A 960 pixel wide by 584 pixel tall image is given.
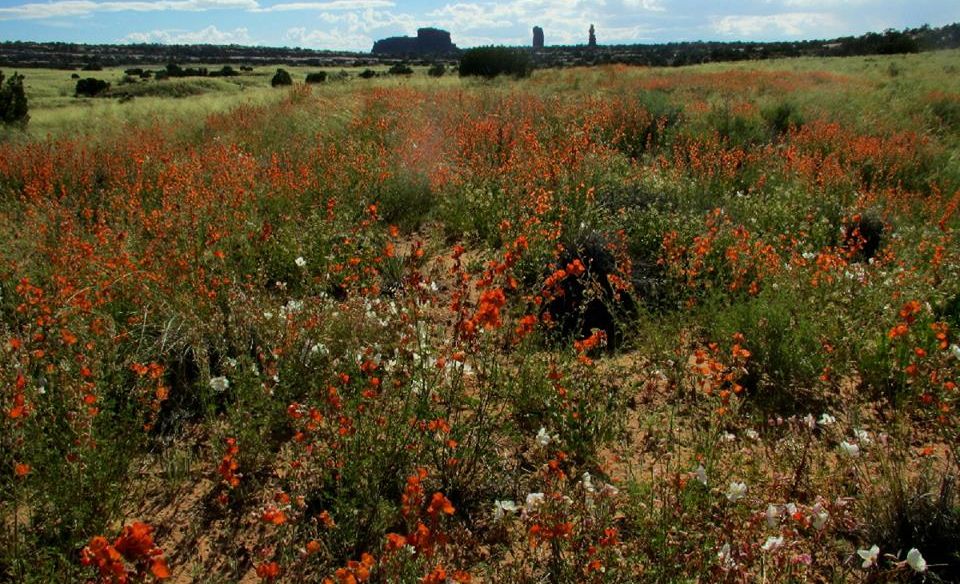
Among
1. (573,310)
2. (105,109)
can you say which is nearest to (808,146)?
(573,310)

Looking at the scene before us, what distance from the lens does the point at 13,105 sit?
1514 cm

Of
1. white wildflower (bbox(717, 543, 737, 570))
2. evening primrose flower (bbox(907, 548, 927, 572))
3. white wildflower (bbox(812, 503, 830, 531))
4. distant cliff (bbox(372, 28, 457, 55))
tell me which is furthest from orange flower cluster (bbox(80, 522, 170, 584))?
distant cliff (bbox(372, 28, 457, 55))

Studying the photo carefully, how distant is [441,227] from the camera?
6.75 m

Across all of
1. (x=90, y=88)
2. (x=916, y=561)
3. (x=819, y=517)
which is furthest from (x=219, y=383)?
(x=90, y=88)

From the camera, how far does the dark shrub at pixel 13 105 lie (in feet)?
48.9

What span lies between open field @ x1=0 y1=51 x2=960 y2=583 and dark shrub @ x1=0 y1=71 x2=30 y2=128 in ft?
34.5

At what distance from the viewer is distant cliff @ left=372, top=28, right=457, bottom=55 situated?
11671cm

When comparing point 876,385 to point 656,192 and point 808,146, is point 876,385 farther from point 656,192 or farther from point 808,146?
point 808,146

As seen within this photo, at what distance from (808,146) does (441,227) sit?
19.8ft

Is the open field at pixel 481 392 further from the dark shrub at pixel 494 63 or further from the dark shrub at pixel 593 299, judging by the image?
the dark shrub at pixel 494 63

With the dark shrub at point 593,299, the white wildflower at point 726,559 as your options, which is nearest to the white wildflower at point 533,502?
the white wildflower at point 726,559

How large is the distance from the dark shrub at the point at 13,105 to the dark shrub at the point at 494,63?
14.6 meters

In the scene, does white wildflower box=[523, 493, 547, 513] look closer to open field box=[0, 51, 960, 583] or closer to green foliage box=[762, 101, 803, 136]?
open field box=[0, 51, 960, 583]

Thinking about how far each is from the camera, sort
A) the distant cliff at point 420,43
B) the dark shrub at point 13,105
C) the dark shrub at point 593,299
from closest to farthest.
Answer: the dark shrub at point 593,299 → the dark shrub at point 13,105 → the distant cliff at point 420,43
